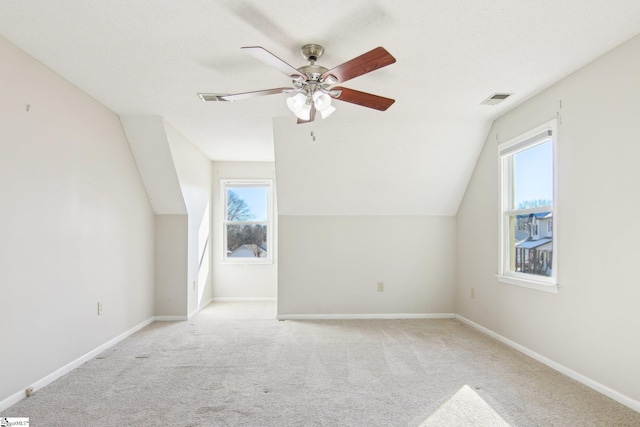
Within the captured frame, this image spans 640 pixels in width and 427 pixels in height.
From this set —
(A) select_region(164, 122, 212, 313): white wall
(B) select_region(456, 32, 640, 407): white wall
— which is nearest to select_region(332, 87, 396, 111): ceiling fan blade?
(B) select_region(456, 32, 640, 407): white wall

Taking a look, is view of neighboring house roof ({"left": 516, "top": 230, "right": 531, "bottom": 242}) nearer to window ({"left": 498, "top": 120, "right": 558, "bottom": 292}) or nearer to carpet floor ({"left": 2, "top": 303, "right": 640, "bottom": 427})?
window ({"left": 498, "top": 120, "right": 558, "bottom": 292})

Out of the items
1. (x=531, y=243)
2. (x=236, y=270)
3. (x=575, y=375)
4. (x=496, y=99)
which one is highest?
(x=496, y=99)

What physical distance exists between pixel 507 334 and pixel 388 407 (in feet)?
6.19

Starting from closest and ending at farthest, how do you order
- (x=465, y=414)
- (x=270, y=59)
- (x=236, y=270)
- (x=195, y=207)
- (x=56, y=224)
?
(x=270, y=59)
(x=465, y=414)
(x=56, y=224)
(x=195, y=207)
(x=236, y=270)

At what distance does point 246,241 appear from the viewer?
6.24 metres

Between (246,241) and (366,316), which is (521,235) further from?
(246,241)

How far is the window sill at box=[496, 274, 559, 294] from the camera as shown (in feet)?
9.95

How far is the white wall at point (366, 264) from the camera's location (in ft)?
15.9

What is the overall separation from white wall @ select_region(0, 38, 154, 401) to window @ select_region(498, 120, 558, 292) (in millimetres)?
3871

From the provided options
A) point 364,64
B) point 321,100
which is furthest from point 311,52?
point 364,64

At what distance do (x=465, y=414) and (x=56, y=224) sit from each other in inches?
125

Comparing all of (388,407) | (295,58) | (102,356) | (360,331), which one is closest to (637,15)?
(295,58)

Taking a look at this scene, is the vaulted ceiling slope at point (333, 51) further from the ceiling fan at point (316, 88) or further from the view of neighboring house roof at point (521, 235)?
the view of neighboring house roof at point (521, 235)

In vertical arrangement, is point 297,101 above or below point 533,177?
above
